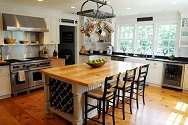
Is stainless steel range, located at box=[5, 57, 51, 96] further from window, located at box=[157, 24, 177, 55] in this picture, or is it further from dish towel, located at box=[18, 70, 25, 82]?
window, located at box=[157, 24, 177, 55]

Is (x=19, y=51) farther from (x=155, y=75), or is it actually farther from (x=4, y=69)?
(x=155, y=75)

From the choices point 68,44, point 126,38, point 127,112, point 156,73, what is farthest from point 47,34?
point 156,73

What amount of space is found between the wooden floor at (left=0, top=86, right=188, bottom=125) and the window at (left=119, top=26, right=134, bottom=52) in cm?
254

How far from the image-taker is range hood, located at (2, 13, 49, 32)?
12.9 feet

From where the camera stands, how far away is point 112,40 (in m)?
6.32

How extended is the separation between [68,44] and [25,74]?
118 inches

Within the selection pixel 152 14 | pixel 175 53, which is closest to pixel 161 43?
pixel 175 53

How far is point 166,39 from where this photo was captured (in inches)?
207

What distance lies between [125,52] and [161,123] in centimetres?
372

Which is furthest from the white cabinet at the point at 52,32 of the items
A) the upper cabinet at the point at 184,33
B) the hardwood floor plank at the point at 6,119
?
the upper cabinet at the point at 184,33

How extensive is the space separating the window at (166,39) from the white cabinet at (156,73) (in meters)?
0.70

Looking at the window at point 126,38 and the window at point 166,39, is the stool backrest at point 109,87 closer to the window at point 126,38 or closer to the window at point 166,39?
the window at point 166,39

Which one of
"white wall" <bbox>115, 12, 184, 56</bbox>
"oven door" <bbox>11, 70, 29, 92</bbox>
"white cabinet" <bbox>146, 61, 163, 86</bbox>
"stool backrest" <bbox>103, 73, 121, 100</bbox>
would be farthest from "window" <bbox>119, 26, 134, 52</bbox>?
"oven door" <bbox>11, 70, 29, 92</bbox>

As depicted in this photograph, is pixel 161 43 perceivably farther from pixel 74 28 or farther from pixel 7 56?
pixel 7 56
